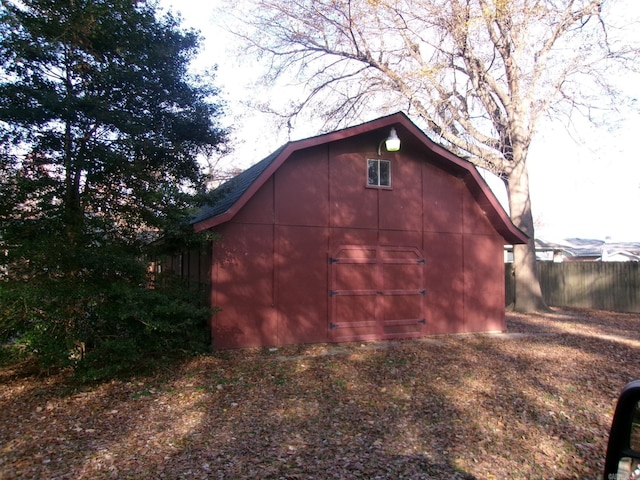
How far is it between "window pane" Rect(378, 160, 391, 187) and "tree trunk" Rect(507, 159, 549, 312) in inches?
278

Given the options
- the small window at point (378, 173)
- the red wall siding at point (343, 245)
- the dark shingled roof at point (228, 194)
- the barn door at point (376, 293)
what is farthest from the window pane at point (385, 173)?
the dark shingled roof at point (228, 194)

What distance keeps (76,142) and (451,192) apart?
7.89 m

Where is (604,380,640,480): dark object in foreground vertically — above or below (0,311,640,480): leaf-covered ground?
above

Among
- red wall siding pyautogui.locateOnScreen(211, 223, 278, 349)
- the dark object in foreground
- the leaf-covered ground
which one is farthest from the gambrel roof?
the dark object in foreground

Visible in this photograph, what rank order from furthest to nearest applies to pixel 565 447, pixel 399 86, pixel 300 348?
pixel 399 86
pixel 300 348
pixel 565 447

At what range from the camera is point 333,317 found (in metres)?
9.61

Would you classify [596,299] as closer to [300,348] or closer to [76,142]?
[300,348]

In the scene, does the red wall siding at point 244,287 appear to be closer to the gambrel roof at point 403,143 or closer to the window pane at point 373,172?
the gambrel roof at point 403,143

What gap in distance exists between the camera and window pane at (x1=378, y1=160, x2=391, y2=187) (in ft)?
34.0

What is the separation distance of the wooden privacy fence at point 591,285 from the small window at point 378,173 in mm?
10599

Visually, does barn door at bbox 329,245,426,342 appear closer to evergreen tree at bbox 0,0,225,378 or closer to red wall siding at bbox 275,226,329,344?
red wall siding at bbox 275,226,329,344

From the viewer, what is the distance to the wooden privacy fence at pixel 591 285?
15.8 metres

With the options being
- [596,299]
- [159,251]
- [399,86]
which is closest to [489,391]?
[159,251]

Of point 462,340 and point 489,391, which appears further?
point 462,340
